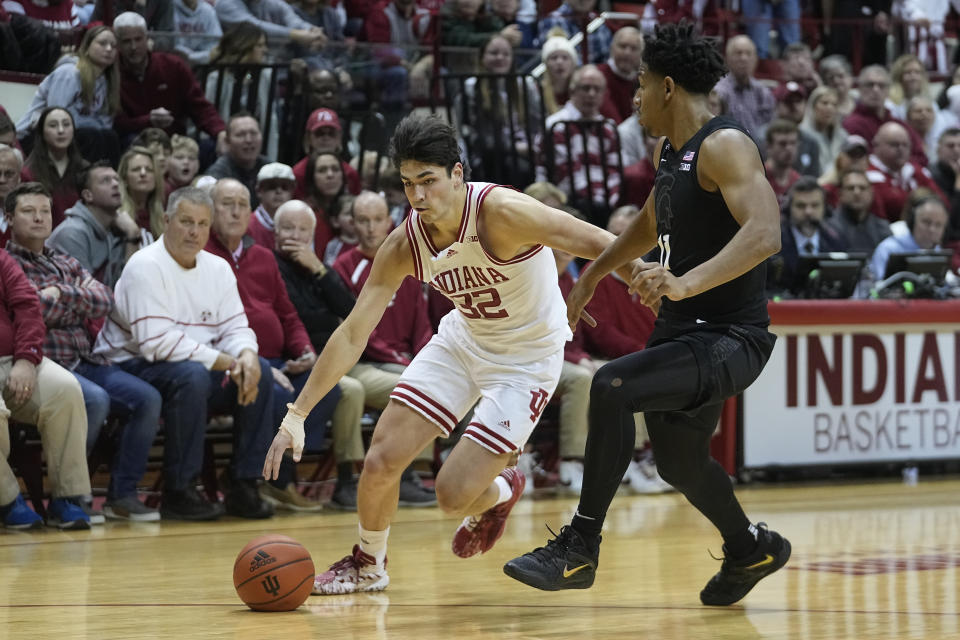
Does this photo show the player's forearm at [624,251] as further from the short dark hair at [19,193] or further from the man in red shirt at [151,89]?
the man in red shirt at [151,89]

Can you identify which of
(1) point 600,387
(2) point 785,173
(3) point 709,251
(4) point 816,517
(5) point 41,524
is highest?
(3) point 709,251

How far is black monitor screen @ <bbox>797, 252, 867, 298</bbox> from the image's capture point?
32.2 ft

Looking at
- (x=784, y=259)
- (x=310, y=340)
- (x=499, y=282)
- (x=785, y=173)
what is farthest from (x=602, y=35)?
(x=499, y=282)

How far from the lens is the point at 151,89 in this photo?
1028 cm

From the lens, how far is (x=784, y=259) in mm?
10367

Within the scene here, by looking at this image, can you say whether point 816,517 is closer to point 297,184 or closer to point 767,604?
point 767,604

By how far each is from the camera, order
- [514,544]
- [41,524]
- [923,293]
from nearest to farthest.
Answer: [514,544] < [41,524] < [923,293]

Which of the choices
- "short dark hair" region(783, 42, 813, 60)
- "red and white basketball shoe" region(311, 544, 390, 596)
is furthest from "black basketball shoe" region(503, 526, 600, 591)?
"short dark hair" region(783, 42, 813, 60)

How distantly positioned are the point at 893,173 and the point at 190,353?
7.11 metres

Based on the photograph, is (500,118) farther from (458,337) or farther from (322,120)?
(458,337)

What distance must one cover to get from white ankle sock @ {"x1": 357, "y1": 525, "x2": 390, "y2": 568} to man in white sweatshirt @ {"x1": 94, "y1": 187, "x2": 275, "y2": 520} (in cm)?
261

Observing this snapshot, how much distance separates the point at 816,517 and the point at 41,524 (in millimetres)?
4382

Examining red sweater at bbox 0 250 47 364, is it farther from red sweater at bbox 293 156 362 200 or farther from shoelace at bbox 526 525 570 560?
shoelace at bbox 526 525 570 560

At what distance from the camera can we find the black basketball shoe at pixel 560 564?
4.68 meters
